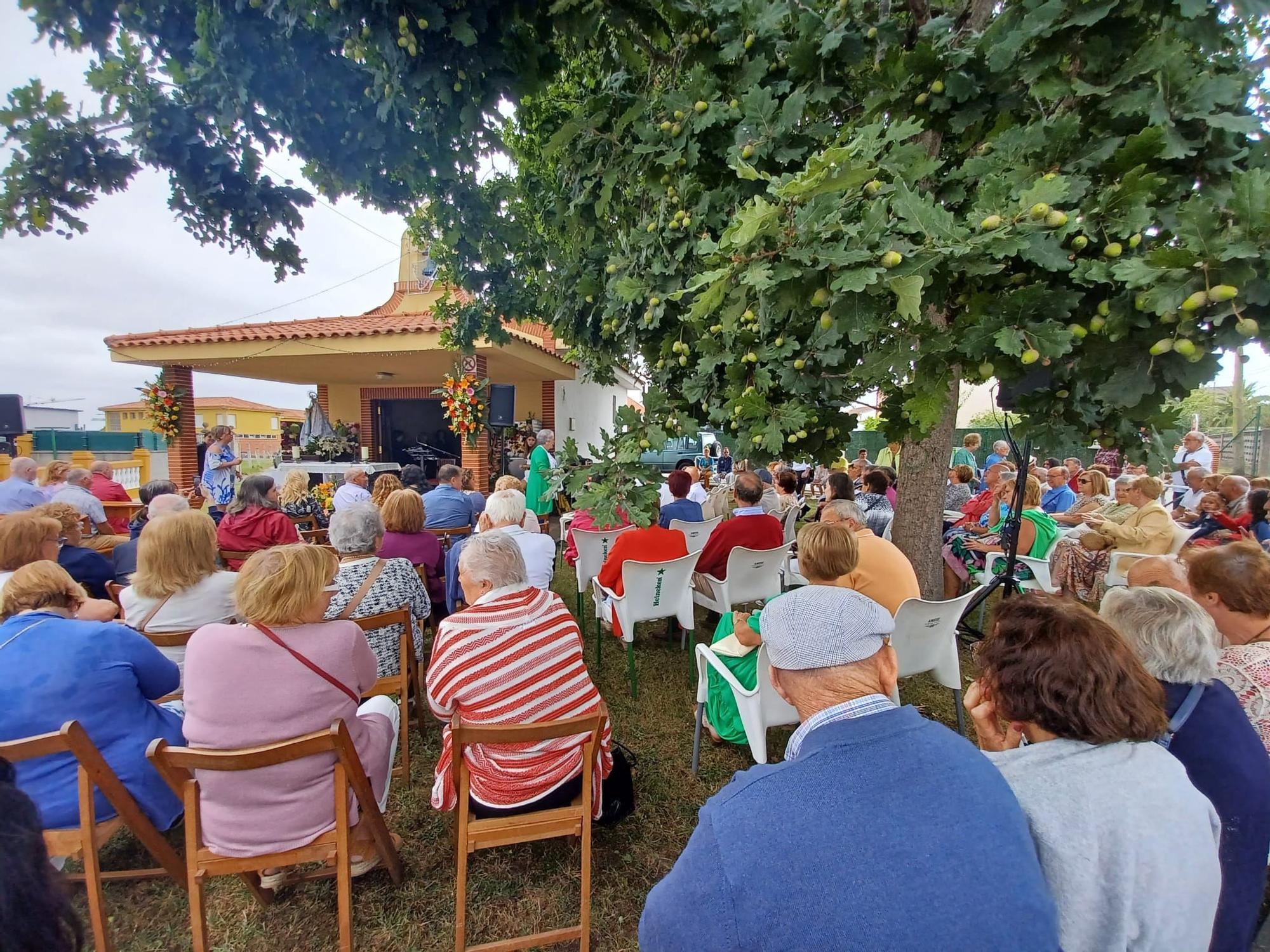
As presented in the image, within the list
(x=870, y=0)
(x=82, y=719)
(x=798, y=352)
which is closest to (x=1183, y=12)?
(x=870, y=0)

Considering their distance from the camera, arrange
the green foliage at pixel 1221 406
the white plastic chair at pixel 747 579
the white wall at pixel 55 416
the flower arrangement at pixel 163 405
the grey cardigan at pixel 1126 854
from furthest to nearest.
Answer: the white wall at pixel 55 416 → the green foliage at pixel 1221 406 → the flower arrangement at pixel 163 405 → the white plastic chair at pixel 747 579 → the grey cardigan at pixel 1126 854

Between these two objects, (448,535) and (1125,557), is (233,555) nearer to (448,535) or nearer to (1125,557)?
(448,535)

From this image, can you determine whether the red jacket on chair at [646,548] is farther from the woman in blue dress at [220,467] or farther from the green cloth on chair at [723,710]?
the woman in blue dress at [220,467]

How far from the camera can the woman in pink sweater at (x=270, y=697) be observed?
5.57ft

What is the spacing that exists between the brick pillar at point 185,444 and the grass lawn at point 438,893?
9879mm

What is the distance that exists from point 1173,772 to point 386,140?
311 cm

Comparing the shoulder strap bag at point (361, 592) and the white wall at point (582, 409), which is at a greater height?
the white wall at point (582, 409)

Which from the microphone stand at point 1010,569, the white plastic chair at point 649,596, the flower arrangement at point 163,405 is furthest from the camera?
the flower arrangement at point 163,405

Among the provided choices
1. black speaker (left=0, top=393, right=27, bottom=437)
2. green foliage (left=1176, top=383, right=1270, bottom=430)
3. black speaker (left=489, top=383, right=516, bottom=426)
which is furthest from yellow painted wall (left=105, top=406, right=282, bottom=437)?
green foliage (left=1176, top=383, right=1270, bottom=430)

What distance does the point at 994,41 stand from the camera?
1847mm

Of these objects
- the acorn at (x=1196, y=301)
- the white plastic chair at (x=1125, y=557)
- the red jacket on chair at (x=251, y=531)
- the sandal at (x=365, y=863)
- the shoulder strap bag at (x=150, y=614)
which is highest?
the acorn at (x=1196, y=301)

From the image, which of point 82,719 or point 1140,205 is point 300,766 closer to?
point 82,719

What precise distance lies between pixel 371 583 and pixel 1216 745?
2985 millimetres

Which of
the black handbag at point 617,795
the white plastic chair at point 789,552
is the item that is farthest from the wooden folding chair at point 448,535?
the black handbag at point 617,795
